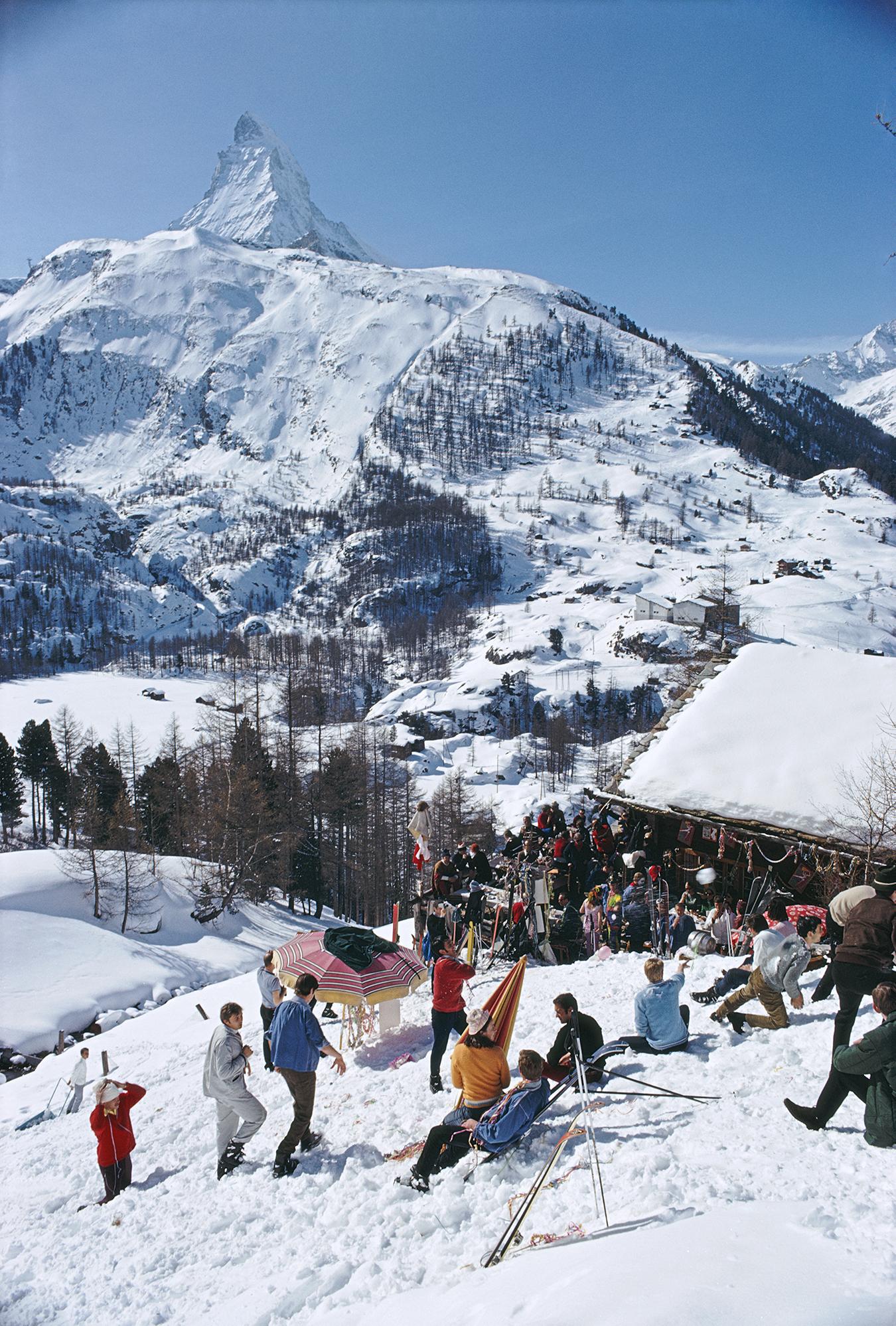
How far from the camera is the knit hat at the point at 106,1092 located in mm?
6971

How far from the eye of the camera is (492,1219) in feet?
17.6

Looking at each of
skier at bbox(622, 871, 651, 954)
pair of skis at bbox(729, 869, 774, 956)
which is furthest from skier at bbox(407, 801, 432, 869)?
pair of skis at bbox(729, 869, 774, 956)

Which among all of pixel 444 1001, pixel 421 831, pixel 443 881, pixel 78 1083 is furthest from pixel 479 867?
pixel 78 1083

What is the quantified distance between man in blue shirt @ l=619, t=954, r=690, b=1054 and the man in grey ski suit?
385 cm

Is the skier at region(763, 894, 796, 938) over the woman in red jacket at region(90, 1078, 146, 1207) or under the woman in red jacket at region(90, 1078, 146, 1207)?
over

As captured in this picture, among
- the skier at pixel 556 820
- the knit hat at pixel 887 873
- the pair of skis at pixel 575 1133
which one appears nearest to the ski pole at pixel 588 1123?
the pair of skis at pixel 575 1133

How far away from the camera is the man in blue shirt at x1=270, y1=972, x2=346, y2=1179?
21.8 feet

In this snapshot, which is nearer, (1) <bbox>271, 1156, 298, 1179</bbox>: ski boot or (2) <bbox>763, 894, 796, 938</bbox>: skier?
(1) <bbox>271, 1156, 298, 1179</bbox>: ski boot

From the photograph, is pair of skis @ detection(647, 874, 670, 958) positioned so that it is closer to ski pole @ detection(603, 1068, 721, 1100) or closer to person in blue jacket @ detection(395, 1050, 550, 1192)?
ski pole @ detection(603, 1068, 721, 1100)

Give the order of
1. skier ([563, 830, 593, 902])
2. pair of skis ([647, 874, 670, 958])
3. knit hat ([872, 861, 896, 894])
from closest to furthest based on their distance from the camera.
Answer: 1. pair of skis ([647, 874, 670, 958])
2. knit hat ([872, 861, 896, 894])
3. skier ([563, 830, 593, 902])

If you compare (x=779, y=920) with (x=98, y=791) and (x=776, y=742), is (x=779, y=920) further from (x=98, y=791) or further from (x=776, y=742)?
(x=98, y=791)

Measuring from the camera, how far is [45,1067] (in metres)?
13.8

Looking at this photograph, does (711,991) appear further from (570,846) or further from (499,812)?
(499,812)

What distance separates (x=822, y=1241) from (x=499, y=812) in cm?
7245
